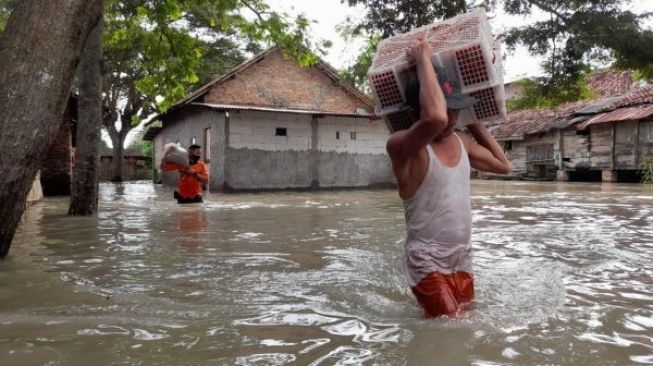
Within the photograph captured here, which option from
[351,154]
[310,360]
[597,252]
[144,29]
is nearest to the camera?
[310,360]

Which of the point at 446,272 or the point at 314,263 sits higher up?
the point at 446,272

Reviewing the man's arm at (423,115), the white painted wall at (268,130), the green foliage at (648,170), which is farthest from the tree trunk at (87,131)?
the green foliage at (648,170)

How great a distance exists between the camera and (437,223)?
2719 millimetres

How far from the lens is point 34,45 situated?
10.8ft

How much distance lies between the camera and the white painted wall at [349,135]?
18984 mm

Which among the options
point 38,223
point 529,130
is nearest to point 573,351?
point 38,223

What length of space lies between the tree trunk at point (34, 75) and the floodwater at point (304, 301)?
87 centimetres

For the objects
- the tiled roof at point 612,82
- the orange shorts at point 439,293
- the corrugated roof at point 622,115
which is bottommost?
the orange shorts at point 439,293

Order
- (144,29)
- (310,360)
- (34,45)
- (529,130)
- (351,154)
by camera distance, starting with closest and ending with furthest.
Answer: (310,360) < (34,45) < (144,29) < (351,154) < (529,130)

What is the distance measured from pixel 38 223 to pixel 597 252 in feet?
23.2

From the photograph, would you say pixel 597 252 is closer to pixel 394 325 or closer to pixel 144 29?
pixel 394 325

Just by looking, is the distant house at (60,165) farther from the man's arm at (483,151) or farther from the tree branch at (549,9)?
the man's arm at (483,151)

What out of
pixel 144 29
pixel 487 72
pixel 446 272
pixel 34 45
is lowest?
pixel 446 272

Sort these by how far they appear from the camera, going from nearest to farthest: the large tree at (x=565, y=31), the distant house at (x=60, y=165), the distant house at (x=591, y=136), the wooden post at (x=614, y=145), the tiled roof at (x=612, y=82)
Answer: the large tree at (x=565, y=31)
the distant house at (x=60, y=165)
the distant house at (x=591, y=136)
the wooden post at (x=614, y=145)
the tiled roof at (x=612, y=82)
